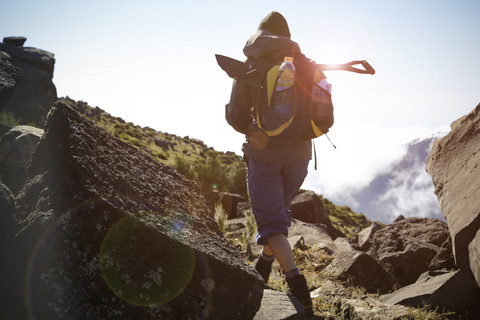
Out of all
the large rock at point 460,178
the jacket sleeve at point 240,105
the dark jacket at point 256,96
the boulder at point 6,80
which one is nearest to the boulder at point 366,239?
the large rock at point 460,178

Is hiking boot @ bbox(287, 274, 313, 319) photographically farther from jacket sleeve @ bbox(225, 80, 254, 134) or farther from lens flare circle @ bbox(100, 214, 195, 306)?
jacket sleeve @ bbox(225, 80, 254, 134)

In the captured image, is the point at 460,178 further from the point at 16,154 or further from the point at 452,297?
the point at 16,154

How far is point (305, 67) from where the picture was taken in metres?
2.77

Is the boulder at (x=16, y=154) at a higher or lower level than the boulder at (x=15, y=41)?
lower

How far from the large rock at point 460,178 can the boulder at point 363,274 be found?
106 cm

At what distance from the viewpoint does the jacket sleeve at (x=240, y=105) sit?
114 inches

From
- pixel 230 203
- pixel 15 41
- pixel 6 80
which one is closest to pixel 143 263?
pixel 6 80

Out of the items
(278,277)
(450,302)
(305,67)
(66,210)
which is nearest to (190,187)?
(66,210)

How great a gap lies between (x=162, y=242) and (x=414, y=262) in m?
4.18

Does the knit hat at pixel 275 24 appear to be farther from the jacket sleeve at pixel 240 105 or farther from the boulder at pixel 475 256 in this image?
the boulder at pixel 475 256

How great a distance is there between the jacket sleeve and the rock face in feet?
55.6

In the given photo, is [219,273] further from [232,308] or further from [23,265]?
[23,265]

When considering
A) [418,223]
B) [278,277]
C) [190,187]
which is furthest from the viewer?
[418,223]

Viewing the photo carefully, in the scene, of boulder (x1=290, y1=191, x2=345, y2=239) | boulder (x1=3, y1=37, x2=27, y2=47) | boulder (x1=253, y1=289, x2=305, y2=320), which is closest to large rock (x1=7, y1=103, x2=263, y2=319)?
boulder (x1=253, y1=289, x2=305, y2=320)
